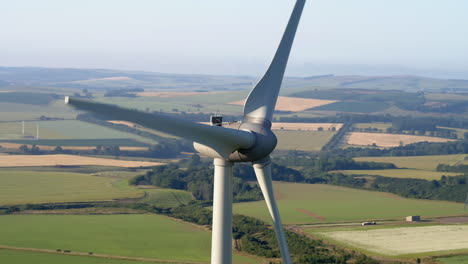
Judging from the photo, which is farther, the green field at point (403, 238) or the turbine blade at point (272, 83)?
the green field at point (403, 238)

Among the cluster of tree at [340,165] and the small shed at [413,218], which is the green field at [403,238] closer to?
the small shed at [413,218]

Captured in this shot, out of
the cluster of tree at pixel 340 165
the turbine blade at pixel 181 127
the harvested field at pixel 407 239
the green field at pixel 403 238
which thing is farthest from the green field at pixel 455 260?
the cluster of tree at pixel 340 165

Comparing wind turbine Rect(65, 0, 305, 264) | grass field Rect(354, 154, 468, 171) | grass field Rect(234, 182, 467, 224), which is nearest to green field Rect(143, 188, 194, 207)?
grass field Rect(234, 182, 467, 224)

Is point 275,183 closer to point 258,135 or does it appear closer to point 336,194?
point 336,194

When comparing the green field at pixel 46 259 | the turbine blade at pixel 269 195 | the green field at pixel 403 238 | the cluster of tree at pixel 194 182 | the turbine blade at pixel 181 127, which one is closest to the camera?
the turbine blade at pixel 181 127

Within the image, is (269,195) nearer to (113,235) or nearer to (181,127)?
(181,127)

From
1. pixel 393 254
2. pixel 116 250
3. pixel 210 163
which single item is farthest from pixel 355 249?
pixel 210 163

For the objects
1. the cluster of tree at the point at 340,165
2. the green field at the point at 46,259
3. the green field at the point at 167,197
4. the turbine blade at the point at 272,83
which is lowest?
the green field at the point at 46,259
